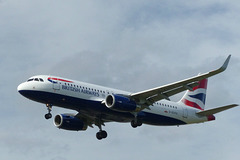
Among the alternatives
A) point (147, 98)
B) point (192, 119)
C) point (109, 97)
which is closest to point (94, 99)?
point (109, 97)

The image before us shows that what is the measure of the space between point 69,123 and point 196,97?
15.9 meters

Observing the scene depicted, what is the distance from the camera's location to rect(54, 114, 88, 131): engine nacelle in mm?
70931

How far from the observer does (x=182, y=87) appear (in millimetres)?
62188

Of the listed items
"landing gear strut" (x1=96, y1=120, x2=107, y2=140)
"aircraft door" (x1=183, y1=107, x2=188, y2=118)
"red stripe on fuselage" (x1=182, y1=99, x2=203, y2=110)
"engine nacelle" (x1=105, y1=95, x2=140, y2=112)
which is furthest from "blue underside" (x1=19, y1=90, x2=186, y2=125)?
"red stripe on fuselage" (x1=182, y1=99, x2=203, y2=110)

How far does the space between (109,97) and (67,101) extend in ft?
14.2

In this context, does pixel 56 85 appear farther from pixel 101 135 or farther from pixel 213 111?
pixel 213 111

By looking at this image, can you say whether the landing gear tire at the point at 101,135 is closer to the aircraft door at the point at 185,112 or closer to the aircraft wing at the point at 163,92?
the aircraft wing at the point at 163,92

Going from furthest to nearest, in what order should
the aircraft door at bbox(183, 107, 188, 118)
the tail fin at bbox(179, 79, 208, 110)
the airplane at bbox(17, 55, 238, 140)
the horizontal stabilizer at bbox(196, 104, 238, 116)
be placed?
the tail fin at bbox(179, 79, 208, 110) < the aircraft door at bbox(183, 107, 188, 118) < the horizontal stabilizer at bbox(196, 104, 238, 116) < the airplane at bbox(17, 55, 238, 140)

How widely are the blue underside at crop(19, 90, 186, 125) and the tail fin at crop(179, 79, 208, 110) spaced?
653 centimetres

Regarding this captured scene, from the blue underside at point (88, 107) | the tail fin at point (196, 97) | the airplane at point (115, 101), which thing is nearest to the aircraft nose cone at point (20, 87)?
the airplane at point (115, 101)

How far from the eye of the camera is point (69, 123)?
7100 centimetres

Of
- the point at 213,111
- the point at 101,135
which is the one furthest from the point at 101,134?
the point at 213,111

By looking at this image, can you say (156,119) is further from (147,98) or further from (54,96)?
(54,96)

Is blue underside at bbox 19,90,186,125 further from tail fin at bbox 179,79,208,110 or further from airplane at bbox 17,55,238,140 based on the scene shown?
tail fin at bbox 179,79,208,110
